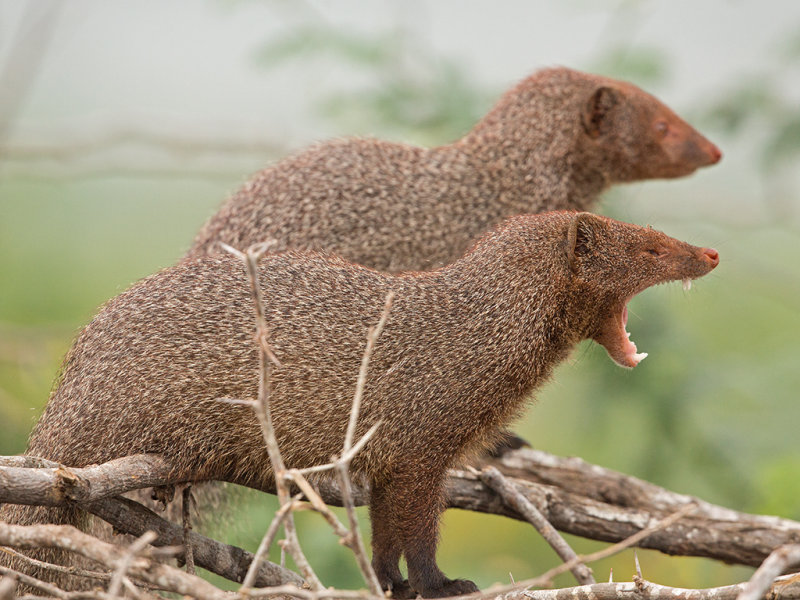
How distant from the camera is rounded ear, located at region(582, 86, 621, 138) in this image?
572 cm

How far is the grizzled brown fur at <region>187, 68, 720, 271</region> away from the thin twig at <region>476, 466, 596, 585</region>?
4.01ft

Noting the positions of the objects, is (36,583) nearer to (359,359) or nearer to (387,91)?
(359,359)

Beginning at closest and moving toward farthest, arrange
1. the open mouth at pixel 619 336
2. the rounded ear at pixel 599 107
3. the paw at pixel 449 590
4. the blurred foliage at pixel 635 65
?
1. the paw at pixel 449 590
2. the open mouth at pixel 619 336
3. the rounded ear at pixel 599 107
4. the blurred foliage at pixel 635 65

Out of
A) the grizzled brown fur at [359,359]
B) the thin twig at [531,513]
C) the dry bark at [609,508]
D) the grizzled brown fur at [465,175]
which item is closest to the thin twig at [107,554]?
the grizzled brown fur at [359,359]

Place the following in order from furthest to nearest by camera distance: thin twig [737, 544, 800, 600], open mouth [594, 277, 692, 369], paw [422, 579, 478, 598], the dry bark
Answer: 1. the dry bark
2. open mouth [594, 277, 692, 369]
3. paw [422, 579, 478, 598]
4. thin twig [737, 544, 800, 600]

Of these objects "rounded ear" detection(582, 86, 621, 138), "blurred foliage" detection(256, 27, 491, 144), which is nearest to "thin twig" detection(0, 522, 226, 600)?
"rounded ear" detection(582, 86, 621, 138)

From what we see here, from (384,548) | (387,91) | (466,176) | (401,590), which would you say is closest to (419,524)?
(384,548)

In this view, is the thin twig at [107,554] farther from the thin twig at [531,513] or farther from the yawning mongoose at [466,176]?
the yawning mongoose at [466,176]

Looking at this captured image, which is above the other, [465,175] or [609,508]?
[465,175]

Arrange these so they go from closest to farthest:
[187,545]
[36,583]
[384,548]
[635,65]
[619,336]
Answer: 1. [36,583]
2. [187,545]
3. [384,548]
4. [619,336]
5. [635,65]

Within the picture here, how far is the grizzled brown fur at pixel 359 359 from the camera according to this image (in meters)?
3.65

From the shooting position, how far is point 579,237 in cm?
406

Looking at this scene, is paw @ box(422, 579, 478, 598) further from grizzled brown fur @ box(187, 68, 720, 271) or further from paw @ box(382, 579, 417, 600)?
grizzled brown fur @ box(187, 68, 720, 271)

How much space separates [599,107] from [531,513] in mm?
2539
